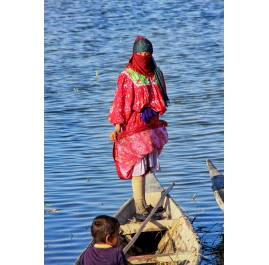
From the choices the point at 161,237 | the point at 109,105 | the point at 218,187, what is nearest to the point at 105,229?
the point at 161,237

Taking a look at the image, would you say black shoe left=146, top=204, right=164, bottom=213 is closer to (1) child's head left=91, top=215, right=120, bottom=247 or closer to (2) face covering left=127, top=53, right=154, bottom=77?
(2) face covering left=127, top=53, right=154, bottom=77

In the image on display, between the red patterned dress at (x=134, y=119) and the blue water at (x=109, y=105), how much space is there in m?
0.91

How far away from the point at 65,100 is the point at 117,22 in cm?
581

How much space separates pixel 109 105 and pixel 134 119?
18.0 ft

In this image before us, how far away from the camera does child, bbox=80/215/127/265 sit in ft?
13.6

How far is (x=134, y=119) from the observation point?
5.63 meters

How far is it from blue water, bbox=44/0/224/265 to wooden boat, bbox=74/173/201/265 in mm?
390

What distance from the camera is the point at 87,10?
18156 mm

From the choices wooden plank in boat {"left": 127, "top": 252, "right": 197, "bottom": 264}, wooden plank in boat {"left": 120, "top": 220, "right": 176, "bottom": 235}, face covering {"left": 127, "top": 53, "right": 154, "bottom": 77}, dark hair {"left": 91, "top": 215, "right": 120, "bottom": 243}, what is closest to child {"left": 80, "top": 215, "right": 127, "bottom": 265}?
dark hair {"left": 91, "top": 215, "right": 120, "bottom": 243}

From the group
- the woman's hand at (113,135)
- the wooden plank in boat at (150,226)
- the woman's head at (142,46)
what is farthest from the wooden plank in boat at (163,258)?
the woman's head at (142,46)

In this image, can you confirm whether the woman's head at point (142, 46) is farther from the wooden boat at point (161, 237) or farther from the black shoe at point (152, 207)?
the black shoe at point (152, 207)

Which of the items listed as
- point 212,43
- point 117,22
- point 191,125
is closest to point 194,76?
point 212,43

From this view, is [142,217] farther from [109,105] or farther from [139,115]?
[109,105]
